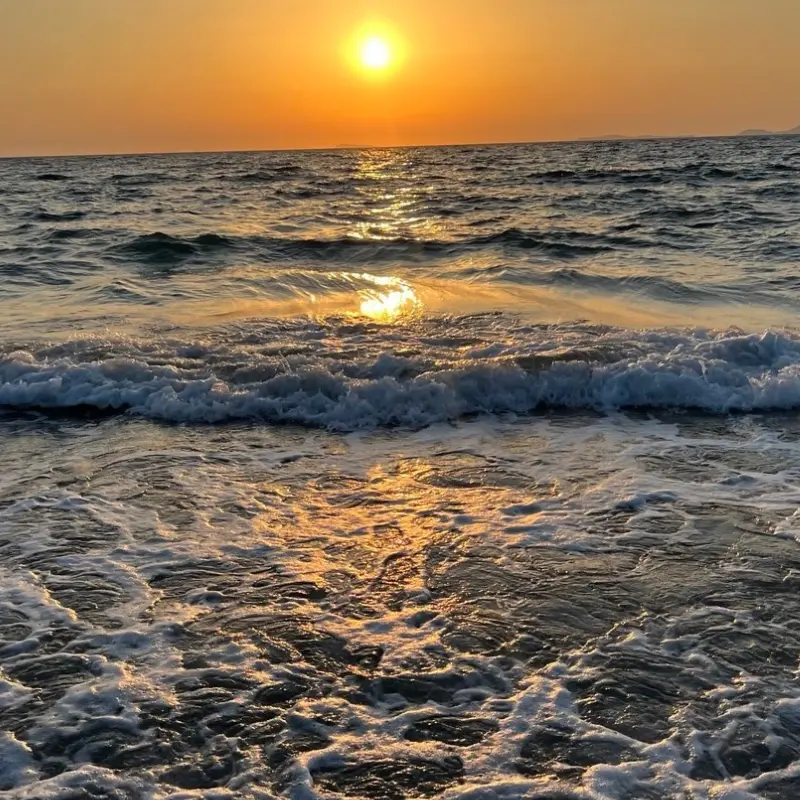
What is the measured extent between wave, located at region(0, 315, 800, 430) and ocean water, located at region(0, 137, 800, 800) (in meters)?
0.04

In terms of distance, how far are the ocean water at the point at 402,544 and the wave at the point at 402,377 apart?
0.14 ft

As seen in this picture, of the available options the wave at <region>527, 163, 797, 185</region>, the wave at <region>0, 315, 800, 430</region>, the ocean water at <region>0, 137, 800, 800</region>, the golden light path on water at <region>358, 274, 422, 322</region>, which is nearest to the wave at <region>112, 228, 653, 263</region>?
the golden light path on water at <region>358, 274, 422, 322</region>

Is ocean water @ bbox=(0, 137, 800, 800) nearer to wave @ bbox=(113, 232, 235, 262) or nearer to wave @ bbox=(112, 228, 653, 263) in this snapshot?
wave @ bbox=(113, 232, 235, 262)

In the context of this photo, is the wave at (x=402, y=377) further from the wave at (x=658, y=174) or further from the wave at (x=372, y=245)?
the wave at (x=658, y=174)

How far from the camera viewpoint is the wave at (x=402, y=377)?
313 inches

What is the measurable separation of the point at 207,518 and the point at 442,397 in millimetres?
3271

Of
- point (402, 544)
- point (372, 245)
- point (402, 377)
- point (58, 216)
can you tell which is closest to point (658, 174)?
point (372, 245)

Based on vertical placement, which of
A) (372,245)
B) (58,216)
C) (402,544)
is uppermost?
(58,216)

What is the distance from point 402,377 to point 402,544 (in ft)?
12.1

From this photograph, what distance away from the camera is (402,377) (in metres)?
8.52

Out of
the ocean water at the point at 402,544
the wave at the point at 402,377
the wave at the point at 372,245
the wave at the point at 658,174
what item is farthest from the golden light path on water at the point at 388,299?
the wave at the point at 658,174

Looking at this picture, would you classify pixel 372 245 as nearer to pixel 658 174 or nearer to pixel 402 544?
pixel 402 544

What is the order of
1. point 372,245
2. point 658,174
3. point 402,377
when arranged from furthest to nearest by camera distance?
point 658,174 → point 372,245 → point 402,377

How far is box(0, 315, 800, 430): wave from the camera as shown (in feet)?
26.1
